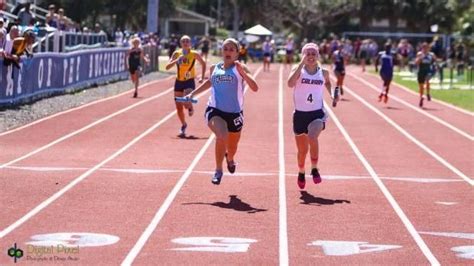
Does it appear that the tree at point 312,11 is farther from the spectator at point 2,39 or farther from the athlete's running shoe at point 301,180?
the athlete's running shoe at point 301,180

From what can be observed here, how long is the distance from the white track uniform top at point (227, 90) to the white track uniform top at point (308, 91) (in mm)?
743

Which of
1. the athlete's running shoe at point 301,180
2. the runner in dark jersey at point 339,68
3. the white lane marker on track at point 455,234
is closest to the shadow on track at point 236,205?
the athlete's running shoe at point 301,180

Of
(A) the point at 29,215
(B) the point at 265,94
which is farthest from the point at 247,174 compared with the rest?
(B) the point at 265,94

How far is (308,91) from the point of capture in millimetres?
13195

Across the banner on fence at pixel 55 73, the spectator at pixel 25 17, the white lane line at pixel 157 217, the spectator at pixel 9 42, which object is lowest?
the white lane line at pixel 157 217

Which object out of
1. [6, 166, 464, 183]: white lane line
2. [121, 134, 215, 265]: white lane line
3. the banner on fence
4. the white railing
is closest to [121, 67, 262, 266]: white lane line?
[121, 134, 215, 265]: white lane line

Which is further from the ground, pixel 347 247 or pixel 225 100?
pixel 225 100

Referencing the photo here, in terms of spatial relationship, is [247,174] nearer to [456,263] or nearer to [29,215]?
[29,215]

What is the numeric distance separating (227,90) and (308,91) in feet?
3.34

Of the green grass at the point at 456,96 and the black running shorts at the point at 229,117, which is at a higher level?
the black running shorts at the point at 229,117

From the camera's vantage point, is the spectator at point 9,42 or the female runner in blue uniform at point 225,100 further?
the spectator at point 9,42

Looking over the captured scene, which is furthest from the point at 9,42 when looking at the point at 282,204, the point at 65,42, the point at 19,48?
the point at 282,204

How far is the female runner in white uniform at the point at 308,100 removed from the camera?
43.1ft

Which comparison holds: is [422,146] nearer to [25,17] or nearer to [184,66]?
[184,66]
